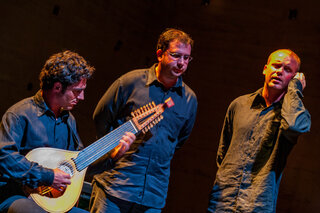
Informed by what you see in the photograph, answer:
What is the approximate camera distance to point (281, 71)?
8.66 ft

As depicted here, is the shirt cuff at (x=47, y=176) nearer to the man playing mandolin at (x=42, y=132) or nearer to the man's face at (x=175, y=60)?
the man playing mandolin at (x=42, y=132)

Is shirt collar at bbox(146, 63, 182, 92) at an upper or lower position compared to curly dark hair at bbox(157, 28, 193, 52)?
lower

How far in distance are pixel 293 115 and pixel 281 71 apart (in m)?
0.45

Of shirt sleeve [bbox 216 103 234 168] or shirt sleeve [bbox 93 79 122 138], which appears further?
shirt sleeve [bbox 216 103 234 168]

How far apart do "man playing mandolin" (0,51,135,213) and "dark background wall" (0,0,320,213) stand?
6.59ft

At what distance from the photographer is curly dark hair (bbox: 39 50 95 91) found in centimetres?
230

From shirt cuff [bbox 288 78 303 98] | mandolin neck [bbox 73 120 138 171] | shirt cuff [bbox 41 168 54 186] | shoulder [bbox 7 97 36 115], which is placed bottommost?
shirt cuff [bbox 41 168 54 186]

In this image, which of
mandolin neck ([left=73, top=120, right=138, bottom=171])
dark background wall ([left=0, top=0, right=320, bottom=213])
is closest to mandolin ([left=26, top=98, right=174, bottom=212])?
mandolin neck ([left=73, top=120, right=138, bottom=171])

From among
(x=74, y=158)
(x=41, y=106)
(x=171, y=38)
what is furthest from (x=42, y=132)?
(x=171, y=38)

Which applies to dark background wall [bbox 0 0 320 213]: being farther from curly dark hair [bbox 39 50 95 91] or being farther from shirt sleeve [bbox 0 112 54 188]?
shirt sleeve [bbox 0 112 54 188]

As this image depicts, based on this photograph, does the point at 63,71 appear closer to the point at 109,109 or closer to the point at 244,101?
the point at 109,109

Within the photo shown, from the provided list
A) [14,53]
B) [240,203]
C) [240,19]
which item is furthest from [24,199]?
[240,19]

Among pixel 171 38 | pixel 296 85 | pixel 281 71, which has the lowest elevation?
pixel 296 85

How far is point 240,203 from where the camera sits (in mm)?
2430
